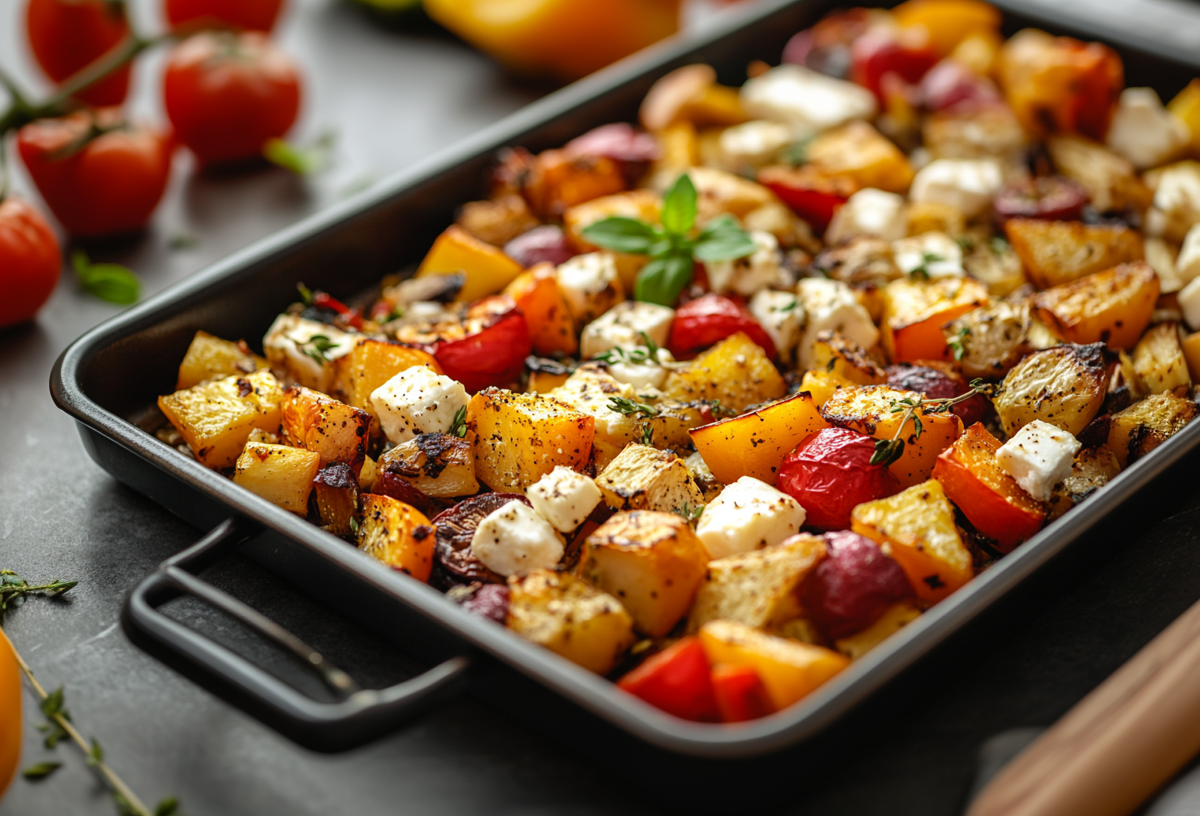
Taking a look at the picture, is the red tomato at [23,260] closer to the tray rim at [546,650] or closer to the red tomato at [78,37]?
the tray rim at [546,650]

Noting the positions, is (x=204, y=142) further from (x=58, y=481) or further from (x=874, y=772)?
(x=874, y=772)

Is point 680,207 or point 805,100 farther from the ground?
point 805,100

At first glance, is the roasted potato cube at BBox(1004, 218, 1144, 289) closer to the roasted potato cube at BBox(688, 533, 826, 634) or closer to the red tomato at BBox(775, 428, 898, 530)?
the red tomato at BBox(775, 428, 898, 530)

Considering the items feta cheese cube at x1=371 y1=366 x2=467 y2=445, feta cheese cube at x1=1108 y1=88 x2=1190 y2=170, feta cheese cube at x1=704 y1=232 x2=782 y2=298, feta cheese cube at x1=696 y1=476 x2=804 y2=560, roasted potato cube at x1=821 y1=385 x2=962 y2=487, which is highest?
feta cheese cube at x1=1108 y1=88 x2=1190 y2=170

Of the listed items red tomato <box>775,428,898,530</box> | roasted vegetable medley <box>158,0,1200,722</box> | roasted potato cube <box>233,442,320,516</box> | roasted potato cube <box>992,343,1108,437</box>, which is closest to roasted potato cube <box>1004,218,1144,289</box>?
roasted vegetable medley <box>158,0,1200,722</box>

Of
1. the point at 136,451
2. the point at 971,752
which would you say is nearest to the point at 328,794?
the point at 136,451

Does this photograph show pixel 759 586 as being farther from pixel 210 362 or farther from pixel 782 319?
pixel 210 362

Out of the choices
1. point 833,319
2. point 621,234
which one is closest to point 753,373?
point 833,319
